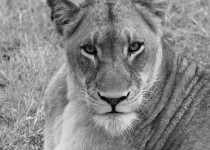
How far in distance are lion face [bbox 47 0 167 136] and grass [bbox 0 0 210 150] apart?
125cm

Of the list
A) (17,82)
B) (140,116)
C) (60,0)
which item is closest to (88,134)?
(140,116)

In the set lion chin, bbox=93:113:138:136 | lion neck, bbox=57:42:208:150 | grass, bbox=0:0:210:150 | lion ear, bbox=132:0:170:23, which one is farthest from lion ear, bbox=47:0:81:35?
grass, bbox=0:0:210:150

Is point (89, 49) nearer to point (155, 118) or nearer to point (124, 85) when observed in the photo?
point (124, 85)

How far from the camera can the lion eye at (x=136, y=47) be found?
454 centimetres

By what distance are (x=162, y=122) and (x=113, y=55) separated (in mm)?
747

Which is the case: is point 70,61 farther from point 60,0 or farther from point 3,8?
point 3,8

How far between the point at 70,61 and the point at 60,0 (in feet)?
1.66

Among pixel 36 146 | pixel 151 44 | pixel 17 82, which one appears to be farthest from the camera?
pixel 17 82

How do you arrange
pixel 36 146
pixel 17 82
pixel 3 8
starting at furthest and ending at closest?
1. pixel 3 8
2. pixel 17 82
3. pixel 36 146

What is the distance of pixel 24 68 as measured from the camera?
670 cm

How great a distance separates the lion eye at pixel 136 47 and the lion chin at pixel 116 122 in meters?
0.50

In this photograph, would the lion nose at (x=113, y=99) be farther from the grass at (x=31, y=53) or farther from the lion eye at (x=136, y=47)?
the grass at (x=31, y=53)

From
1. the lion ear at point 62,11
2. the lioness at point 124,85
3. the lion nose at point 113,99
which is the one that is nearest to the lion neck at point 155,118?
the lioness at point 124,85

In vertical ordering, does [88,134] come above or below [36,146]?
above
